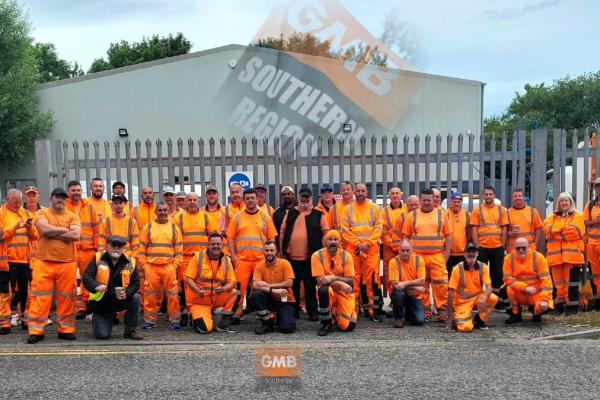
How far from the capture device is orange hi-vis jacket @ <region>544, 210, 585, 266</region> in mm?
7984

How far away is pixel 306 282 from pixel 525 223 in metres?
3.38

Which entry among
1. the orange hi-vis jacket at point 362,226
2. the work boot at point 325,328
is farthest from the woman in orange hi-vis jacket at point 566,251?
the work boot at point 325,328

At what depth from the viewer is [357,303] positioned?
8.27 metres

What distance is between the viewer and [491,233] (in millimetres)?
8469

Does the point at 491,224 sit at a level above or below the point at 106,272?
above

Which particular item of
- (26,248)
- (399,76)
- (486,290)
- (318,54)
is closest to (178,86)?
(318,54)

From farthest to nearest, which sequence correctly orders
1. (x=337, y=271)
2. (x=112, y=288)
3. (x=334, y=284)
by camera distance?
1. (x=337, y=271)
2. (x=334, y=284)
3. (x=112, y=288)

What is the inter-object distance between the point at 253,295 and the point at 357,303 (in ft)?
5.39

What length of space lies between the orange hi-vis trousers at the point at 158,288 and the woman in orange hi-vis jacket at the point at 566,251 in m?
5.37

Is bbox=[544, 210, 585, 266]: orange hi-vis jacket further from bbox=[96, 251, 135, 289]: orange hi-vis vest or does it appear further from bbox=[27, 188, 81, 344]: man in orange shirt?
bbox=[27, 188, 81, 344]: man in orange shirt

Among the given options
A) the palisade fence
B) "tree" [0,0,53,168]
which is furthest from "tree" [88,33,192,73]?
the palisade fence

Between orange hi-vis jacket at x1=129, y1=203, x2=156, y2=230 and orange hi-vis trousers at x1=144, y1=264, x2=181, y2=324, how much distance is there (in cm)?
100

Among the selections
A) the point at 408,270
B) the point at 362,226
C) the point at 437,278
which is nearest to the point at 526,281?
the point at 437,278

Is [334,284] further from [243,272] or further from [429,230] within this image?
[429,230]
